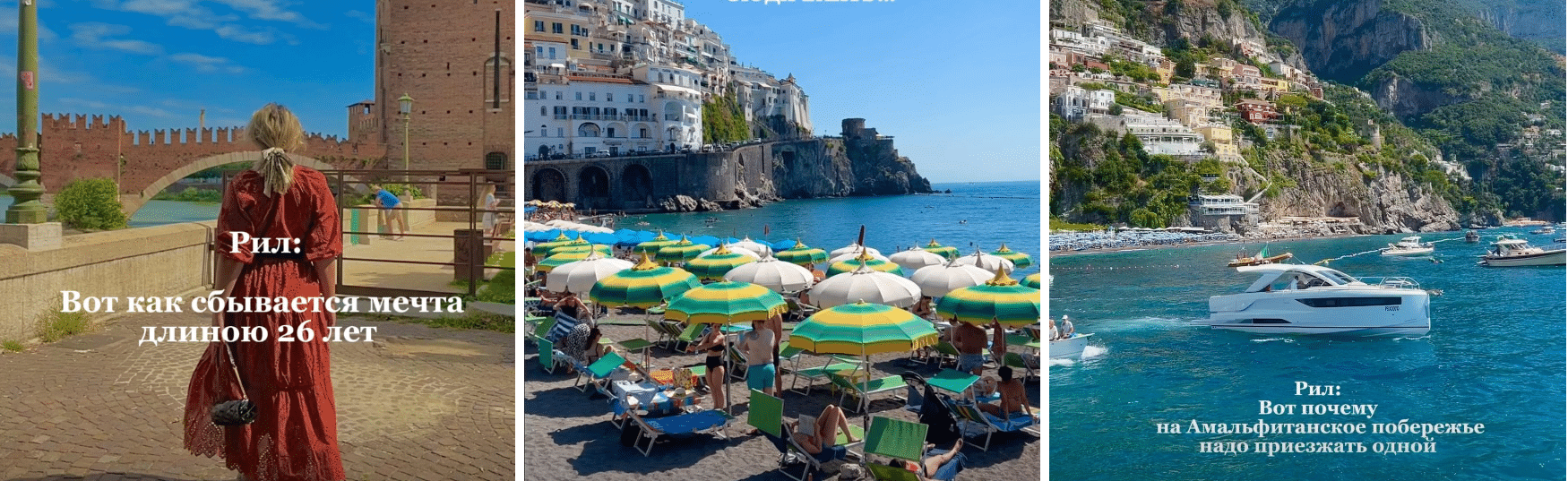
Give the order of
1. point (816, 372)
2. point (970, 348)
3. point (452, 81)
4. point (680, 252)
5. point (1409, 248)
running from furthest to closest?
1. point (1409, 248)
2. point (452, 81)
3. point (680, 252)
4. point (970, 348)
5. point (816, 372)

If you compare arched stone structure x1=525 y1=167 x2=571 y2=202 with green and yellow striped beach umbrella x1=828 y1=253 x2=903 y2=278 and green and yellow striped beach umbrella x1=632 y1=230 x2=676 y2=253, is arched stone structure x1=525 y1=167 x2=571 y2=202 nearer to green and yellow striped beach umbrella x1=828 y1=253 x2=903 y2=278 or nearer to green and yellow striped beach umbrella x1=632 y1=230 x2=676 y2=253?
green and yellow striped beach umbrella x1=632 y1=230 x2=676 y2=253

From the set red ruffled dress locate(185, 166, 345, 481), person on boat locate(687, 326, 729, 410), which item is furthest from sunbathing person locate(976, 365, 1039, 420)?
red ruffled dress locate(185, 166, 345, 481)

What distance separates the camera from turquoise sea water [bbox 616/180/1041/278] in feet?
93.4

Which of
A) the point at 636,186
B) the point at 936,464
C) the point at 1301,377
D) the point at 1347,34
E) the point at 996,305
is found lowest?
the point at 1301,377

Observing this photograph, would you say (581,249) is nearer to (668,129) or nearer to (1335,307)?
(1335,307)

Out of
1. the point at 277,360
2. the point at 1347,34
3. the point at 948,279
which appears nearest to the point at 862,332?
the point at 277,360

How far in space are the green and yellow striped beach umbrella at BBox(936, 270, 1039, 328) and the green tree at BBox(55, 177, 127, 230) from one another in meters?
10.3

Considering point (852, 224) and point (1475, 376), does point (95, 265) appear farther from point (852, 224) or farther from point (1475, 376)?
point (852, 224)

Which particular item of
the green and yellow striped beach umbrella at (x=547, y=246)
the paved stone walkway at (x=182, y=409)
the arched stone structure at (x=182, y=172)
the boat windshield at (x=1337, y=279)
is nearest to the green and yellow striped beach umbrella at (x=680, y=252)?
the green and yellow striped beach umbrella at (x=547, y=246)

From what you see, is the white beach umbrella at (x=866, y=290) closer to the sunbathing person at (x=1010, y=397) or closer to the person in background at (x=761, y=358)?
the person in background at (x=761, y=358)

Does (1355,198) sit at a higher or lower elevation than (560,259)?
higher

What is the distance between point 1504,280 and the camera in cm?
2581

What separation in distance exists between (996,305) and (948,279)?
2.79 metres

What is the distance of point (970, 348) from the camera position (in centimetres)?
735
